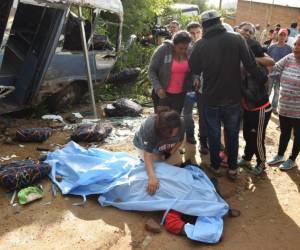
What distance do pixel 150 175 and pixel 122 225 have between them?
0.53 m

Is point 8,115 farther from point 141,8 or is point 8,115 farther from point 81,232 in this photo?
point 141,8

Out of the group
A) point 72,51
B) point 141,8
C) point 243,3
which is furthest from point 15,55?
point 243,3

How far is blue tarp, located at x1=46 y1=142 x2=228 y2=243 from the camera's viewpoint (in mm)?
3803

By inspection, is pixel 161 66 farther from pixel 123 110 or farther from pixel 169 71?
pixel 123 110

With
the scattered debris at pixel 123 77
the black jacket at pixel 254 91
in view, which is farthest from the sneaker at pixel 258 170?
the scattered debris at pixel 123 77

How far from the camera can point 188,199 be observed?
3902 millimetres

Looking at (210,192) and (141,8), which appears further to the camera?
(141,8)


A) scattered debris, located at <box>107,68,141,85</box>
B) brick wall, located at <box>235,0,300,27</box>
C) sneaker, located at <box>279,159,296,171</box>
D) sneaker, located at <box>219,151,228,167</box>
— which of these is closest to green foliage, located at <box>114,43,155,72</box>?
scattered debris, located at <box>107,68,141,85</box>

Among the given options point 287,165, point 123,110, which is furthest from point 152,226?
point 123,110

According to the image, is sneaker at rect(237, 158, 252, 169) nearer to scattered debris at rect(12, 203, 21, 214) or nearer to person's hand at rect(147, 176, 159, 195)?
person's hand at rect(147, 176, 159, 195)

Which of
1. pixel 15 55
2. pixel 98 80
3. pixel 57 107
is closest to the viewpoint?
pixel 15 55

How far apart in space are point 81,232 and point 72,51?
4.08 m

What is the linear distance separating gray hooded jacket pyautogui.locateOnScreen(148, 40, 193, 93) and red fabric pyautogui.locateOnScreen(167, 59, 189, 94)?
0.05 metres

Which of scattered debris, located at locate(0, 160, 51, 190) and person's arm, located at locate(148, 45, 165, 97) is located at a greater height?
person's arm, located at locate(148, 45, 165, 97)
